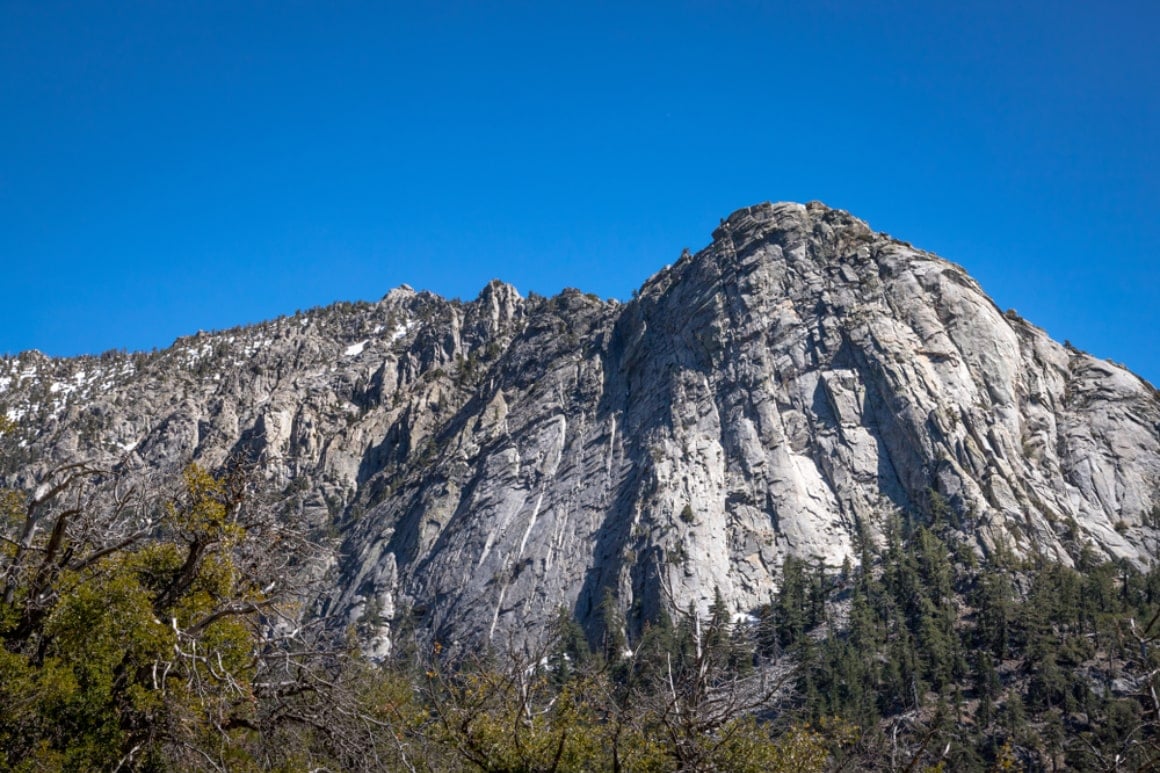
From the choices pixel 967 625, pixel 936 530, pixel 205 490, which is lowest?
pixel 205 490

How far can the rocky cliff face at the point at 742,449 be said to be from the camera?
268 feet

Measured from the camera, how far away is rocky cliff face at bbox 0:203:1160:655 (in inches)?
3214

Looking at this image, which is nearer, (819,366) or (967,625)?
(967,625)

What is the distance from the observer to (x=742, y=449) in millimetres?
90500

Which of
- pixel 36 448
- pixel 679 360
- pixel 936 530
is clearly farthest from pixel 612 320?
pixel 36 448

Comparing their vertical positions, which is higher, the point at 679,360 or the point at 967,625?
the point at 679,360

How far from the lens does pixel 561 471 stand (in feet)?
332

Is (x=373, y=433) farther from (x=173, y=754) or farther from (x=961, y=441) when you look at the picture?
(x=173, y=754)

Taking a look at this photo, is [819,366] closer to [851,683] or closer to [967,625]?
[967,625]

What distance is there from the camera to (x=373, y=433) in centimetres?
14012

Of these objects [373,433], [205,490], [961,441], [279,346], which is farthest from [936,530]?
[279,346]

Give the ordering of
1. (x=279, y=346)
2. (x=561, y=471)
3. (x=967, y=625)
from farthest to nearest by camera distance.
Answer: (x=279, y=346) → (x=561, y=471) → (x=967, y=625)

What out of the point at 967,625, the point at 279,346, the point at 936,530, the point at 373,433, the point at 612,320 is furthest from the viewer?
the point at 279,346

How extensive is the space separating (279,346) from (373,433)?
4096 centimetres
